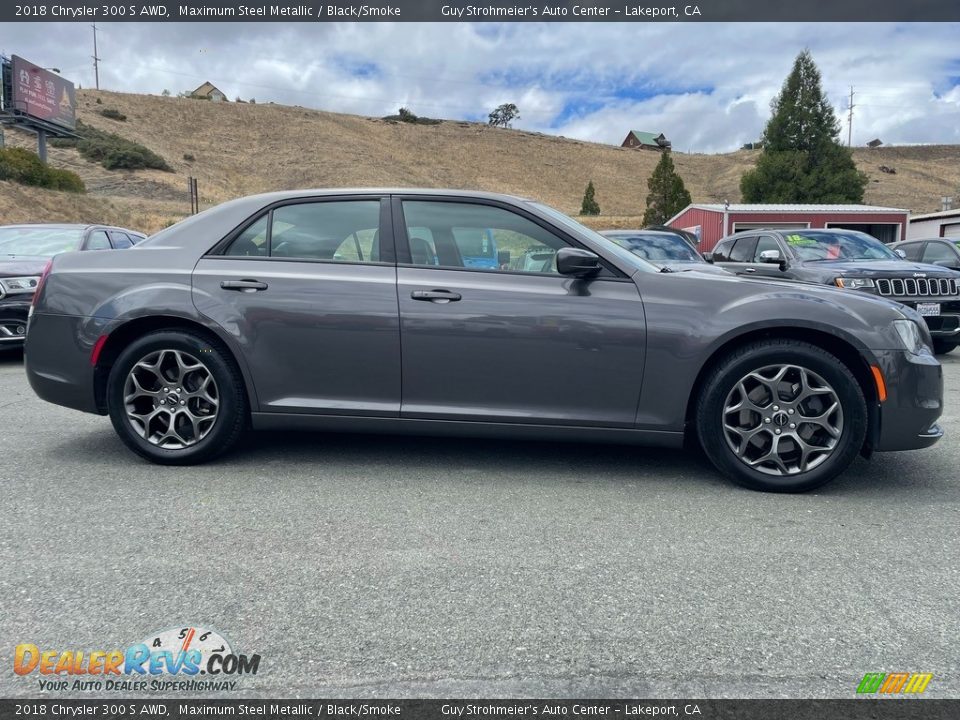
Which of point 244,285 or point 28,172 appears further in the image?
point 28,172

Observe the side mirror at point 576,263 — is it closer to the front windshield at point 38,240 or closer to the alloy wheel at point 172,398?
the alloy wheel at point 172,398

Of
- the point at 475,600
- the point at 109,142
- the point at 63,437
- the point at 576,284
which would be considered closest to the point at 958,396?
the point at 576,284

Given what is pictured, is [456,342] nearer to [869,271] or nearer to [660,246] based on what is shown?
[869,271]

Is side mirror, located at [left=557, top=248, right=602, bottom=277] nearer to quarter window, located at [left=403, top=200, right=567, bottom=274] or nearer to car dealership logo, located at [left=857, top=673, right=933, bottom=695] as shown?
quarter window, located at [left=403, top=200, right=567, bottom=274]

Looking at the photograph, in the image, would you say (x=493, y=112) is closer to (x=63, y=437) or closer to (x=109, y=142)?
(x=109, y=142)

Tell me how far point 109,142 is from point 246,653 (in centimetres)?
5765

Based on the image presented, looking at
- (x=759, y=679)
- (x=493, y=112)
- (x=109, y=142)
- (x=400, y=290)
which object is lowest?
(x=759, y=679)

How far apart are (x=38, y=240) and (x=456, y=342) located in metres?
A: 7.38

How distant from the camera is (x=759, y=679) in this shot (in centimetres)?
204

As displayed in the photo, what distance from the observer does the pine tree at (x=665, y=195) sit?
148 ft

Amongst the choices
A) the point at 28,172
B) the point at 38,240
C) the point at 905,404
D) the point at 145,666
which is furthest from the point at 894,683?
the point at 28,172

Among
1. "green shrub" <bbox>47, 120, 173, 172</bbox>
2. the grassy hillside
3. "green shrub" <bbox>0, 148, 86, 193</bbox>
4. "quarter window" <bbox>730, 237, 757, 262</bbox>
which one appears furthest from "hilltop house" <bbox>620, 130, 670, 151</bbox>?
"quarter window" <bbox>730, 237, 757, 262</bbox>

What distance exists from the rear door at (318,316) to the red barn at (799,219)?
28.2 metres

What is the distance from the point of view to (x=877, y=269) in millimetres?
8461
